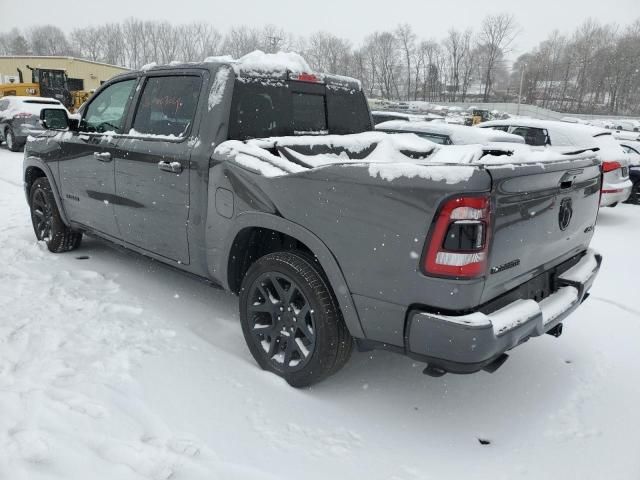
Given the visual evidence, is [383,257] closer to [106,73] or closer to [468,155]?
[468,155]

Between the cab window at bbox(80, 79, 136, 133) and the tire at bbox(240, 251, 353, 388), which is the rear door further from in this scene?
the tire at bbox(240, 251, 353, 388)

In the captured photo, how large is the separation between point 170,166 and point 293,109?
102cm

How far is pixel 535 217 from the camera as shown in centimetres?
249

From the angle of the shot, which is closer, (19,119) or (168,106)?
(168,106)

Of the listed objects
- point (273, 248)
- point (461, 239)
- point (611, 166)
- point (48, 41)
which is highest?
point (48, 41)

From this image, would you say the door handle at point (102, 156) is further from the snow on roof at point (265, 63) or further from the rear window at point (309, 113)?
the rear window at point (309, 113)

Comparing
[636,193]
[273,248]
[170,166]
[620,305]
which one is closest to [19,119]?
[170,166]

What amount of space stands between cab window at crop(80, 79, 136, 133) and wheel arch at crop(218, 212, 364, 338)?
5.68 feet

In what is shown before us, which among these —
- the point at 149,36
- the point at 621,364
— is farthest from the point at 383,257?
the point at 149,36

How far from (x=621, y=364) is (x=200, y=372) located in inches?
113

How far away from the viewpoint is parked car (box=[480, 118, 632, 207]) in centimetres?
834

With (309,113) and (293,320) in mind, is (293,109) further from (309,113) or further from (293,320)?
(293,320)

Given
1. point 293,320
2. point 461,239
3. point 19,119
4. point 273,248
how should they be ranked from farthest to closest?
point 19,119
point 273,248
point 293,320
point 461,239

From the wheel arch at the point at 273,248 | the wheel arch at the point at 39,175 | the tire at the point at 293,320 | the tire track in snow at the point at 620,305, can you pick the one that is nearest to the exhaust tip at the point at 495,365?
the wheel arch at the point at 273,248
